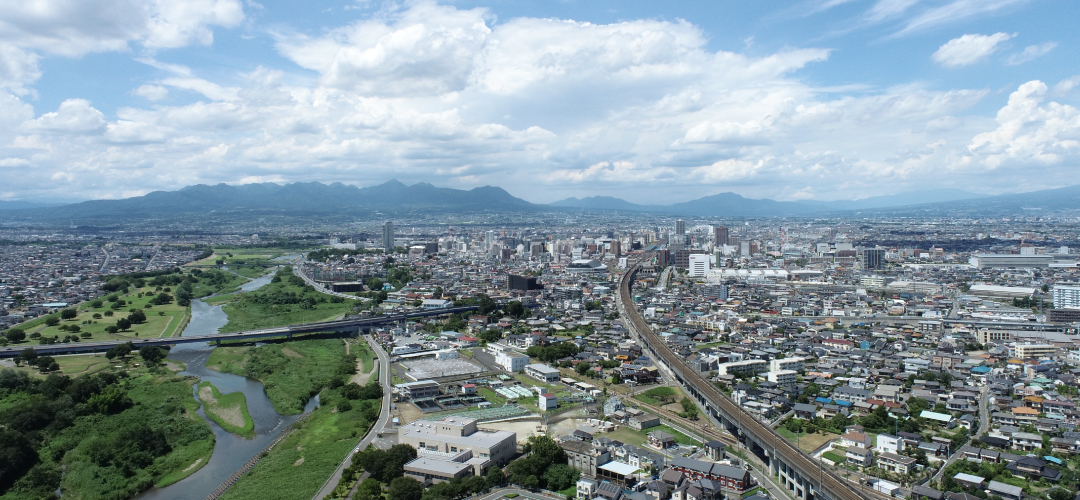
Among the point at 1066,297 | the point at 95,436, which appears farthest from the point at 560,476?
the point at 1066,297

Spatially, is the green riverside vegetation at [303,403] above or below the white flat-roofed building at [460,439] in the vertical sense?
below

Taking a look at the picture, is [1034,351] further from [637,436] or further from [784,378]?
[637,436]

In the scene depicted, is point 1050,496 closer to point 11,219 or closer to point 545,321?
point 545,321

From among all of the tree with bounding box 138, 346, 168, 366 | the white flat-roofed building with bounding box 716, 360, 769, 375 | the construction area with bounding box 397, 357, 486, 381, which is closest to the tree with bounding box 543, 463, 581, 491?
the construction area with bounding box 397, 357, 486, 381

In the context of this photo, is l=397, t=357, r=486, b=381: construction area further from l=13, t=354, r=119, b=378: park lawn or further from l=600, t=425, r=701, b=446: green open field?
l=13, t=354, r=119, b=378: park lawn

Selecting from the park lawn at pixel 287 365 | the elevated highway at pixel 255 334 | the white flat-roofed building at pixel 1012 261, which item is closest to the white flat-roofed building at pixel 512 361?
the park lawn at pixel 287 365

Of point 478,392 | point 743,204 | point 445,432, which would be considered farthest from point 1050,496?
point 743,204

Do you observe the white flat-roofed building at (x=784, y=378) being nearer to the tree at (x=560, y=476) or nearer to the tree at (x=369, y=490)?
the tree at (x=560, y=476)
